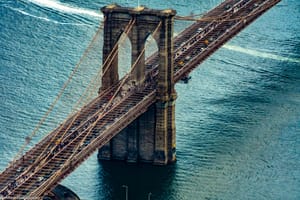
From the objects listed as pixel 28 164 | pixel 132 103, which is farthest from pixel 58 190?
pixel 132 103

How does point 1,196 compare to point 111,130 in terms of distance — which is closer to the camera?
point 1,196

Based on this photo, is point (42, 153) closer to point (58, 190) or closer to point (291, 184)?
point (58, 190)

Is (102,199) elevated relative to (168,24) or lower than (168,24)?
lower

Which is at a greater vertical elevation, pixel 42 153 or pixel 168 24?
pixel 168 24

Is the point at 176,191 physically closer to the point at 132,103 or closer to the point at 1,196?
the point at 132,103

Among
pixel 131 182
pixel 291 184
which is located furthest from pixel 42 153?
pixel 291 184

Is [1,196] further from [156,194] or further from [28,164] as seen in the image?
[156,194]

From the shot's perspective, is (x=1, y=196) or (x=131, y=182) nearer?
(x=1, y=196)

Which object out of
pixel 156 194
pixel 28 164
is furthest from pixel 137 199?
pixel 28 164
